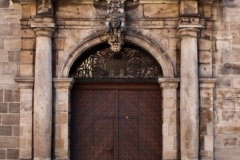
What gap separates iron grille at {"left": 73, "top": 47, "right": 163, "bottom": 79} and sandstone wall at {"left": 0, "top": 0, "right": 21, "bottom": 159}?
4.05 ft

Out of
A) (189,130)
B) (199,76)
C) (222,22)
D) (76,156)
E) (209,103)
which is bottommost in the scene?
(76,156)

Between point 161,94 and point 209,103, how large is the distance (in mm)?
968

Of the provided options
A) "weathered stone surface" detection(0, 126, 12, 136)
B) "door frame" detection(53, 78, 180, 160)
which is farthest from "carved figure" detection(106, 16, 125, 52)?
"weathered stone surface" detection(0, 126, 12, 136)

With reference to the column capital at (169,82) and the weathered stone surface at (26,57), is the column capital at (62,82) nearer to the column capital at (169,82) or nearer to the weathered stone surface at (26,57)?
the weathered stone surface at (26,57)

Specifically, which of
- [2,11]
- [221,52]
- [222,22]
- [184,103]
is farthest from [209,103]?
[2,11]

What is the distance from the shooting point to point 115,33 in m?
8.20

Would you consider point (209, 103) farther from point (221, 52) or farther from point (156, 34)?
point (156, 34)

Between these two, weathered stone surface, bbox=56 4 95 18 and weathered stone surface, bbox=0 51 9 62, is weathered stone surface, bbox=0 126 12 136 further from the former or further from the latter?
weathered stone surface, bbox=56 4 95 18

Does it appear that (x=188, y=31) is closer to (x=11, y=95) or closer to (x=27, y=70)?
(x=27, y=70)

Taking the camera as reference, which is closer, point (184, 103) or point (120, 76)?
point (184, 103)

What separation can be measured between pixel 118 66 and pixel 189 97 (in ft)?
5.26

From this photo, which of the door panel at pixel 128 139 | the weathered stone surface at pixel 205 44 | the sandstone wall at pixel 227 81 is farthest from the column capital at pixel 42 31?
the sandstone wall at pixel 227 81

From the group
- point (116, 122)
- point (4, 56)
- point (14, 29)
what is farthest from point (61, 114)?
point (14, 29)

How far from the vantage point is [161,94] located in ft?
28.2
